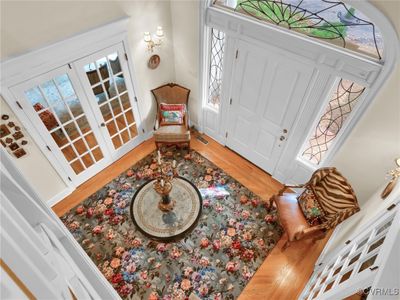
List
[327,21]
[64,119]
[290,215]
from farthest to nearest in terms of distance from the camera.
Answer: [64,119], [290,215], [327,21]

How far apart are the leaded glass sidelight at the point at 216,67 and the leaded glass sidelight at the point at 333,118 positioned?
1.80 m

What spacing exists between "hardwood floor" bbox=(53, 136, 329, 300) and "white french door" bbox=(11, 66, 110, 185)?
275mm

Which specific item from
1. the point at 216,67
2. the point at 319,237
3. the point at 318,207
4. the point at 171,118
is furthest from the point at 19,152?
the point at 319,237

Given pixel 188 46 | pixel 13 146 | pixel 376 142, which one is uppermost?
pixel 188 46

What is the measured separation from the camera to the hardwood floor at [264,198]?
3410mm

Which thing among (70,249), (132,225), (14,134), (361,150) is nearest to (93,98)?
(14,134)

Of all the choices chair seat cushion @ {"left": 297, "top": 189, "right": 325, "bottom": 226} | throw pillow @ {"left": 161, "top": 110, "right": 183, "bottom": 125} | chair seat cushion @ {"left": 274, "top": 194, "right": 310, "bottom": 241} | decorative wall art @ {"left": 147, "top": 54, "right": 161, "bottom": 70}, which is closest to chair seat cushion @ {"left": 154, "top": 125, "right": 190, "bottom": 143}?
throw pillow @ {"left": 161, "top": 110, "right": 183, "bottom": 125}

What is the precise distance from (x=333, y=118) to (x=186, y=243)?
2.74 metres

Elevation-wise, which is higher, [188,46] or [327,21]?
[327,21]

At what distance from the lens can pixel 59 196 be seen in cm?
425

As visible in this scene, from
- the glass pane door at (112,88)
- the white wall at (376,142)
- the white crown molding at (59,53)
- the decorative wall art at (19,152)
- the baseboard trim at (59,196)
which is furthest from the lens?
the baseboard trim at (59,196)

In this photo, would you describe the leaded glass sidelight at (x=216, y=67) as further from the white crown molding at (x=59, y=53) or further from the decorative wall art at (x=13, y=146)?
the decorative wall art at (x=13, y=146)
